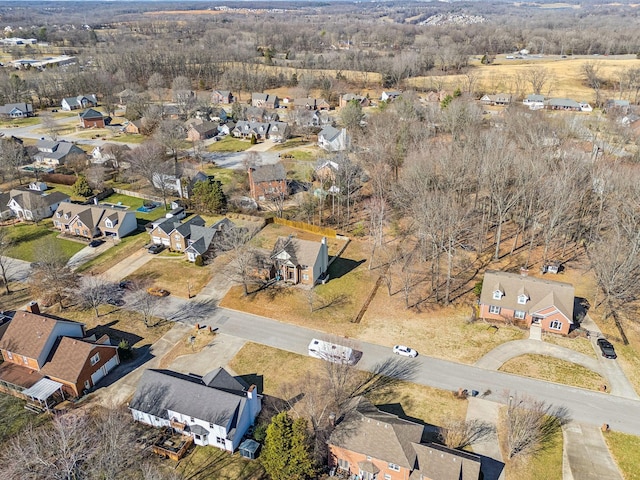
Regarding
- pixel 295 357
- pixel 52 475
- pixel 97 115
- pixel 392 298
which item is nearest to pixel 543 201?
pixel 392 298

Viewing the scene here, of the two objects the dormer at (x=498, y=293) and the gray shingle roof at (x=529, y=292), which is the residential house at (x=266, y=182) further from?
the dormer at (x=498, y=293)

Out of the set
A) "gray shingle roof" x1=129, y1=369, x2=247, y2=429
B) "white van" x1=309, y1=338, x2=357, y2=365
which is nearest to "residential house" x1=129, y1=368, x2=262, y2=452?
"gray shingle roof" x1=129, y1=369, x2=247, y2=429

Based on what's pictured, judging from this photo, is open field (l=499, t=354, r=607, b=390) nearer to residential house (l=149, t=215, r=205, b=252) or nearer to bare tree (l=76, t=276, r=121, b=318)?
bare tree (l=76, t=276, r=121, b=318)

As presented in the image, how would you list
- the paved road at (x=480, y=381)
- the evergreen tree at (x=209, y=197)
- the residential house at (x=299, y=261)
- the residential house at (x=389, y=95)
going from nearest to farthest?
the paved road at (x=480, y=381) < the residential house at (x=299, y=261) < the evergreen tree at (x=209, y=197) < the residential house at (x=389, y=95)

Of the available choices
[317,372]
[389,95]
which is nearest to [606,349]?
[317,372]

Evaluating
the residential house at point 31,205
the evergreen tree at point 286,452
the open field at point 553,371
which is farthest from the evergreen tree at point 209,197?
the open field at point 553,371

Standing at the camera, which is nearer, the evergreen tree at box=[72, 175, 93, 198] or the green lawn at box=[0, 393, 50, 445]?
the green lawn at box=[0, 393, 50, 445]
